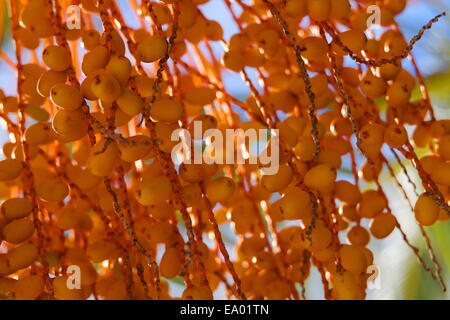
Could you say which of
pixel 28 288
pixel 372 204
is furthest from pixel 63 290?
pixel 372 204

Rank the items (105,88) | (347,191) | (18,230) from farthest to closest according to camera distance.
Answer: (347,191)
(18,230)
(105,88)

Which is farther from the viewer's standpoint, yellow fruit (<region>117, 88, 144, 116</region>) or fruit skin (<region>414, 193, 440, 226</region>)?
fruit skin (<region>414, 193, 440, 226</region>)

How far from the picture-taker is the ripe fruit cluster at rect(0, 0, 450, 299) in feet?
2.99

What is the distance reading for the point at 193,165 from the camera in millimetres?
991

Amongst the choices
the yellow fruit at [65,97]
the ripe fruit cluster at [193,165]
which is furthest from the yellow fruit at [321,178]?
the yellow fruit at [65,97]

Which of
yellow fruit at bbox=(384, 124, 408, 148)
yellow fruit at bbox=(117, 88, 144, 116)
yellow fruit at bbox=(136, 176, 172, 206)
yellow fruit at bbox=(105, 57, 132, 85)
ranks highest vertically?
yellow fruit at bbox=(105, 57, 132, 85)

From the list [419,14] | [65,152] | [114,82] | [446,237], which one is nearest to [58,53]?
[114,82]

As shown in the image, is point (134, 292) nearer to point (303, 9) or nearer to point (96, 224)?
point (96, 224)

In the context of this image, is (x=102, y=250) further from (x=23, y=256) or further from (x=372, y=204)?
(x=372, y=204)

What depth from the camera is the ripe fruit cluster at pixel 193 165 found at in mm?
912

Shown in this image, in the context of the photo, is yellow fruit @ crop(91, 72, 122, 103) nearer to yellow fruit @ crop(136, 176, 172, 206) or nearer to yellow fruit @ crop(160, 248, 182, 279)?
yellow fruit @ crop(136, 176, 172, 206)

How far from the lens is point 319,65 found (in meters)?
1.20

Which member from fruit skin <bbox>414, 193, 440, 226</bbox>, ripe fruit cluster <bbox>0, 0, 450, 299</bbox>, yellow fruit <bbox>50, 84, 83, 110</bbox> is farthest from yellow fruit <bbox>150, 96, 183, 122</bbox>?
fruit skin <bbox>414, 193, 440, 226</bbox>

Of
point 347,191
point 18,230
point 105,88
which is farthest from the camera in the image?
point 347,191
